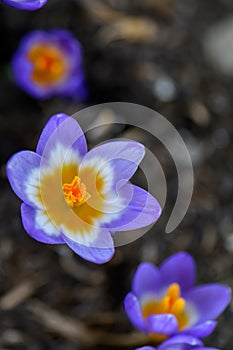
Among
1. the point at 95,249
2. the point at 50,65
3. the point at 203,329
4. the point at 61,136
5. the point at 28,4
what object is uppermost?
the point at 28,4

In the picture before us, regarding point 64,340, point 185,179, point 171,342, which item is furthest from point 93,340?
point 185,179

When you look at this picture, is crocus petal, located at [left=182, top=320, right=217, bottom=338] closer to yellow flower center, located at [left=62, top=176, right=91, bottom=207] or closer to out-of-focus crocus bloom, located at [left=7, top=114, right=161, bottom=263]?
out-of-focus crocus bloom, located at [left=7, top=114, right=161, bottom=263]

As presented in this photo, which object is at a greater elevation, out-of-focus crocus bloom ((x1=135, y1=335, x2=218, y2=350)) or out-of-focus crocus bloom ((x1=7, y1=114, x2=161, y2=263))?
out-of-focus crocus bloom ((x1=7, y1=114, x2=161, y2=263))

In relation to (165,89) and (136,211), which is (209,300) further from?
(165,89)

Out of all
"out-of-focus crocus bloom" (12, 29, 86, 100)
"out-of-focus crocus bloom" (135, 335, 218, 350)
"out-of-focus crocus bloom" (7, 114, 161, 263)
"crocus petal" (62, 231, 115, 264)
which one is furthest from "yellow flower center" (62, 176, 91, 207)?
"out-of-focus crocus bloom" (12, 29, 86, 100)

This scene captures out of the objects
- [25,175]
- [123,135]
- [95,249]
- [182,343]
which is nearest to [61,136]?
[25,175]

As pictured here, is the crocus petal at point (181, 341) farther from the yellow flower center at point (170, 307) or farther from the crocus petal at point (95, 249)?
the crocus petal at point (95, 249)

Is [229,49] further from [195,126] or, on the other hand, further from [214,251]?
[214,251]
